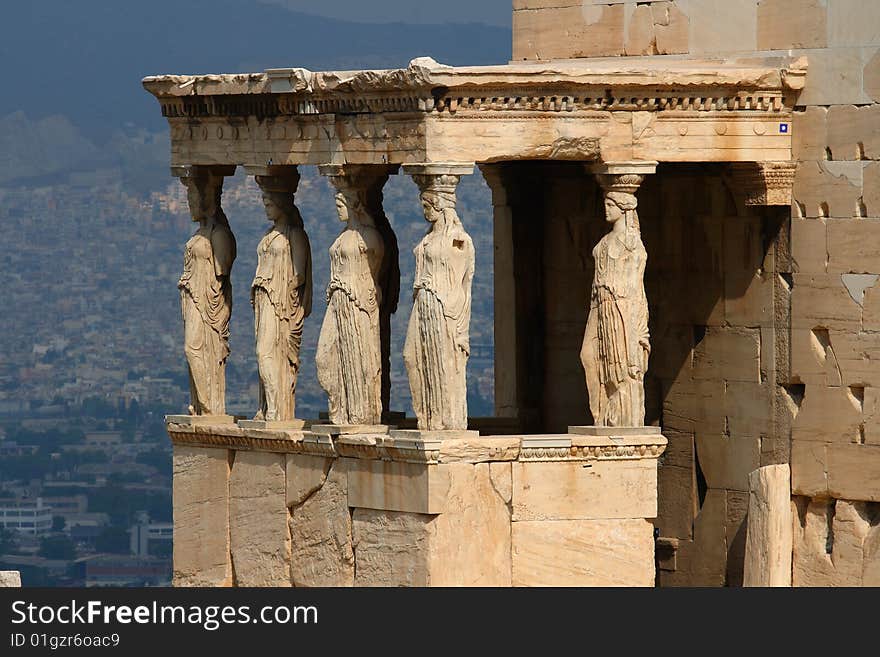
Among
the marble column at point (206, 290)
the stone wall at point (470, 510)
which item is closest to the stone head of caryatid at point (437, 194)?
the stone wall at point (470, 510)

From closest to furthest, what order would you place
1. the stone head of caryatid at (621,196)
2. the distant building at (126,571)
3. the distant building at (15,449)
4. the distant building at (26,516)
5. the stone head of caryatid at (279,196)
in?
the stone head of caryatid at (621,196) < the stone head of caryatid at (279,196) < the distant building at (126,571) < the distant building at (26,516) < the distant building at (15,449)

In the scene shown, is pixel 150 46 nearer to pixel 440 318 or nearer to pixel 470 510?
pixel 440 318

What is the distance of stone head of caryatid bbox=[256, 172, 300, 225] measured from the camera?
1258 inches

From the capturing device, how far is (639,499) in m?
30.7

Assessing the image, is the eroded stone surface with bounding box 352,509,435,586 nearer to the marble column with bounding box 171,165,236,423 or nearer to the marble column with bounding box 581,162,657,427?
the marble column with bounding box 581,162,657,427

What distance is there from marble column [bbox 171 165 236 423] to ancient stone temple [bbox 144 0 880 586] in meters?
0.03

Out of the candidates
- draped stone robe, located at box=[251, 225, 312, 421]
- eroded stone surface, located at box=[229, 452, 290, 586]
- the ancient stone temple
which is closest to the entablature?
the ancient stone temple

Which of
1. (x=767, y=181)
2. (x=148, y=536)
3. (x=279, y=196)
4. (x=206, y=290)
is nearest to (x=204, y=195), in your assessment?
(x=206, y=290)

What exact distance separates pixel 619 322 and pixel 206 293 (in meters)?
4.03

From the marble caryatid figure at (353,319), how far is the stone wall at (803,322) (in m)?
2.99

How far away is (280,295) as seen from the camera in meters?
32.1

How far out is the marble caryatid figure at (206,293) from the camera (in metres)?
32.9

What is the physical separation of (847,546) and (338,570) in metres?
4.00

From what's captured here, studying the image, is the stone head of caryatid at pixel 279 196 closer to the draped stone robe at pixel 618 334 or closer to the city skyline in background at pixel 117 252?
the draped stone robe at pixel 618 334
